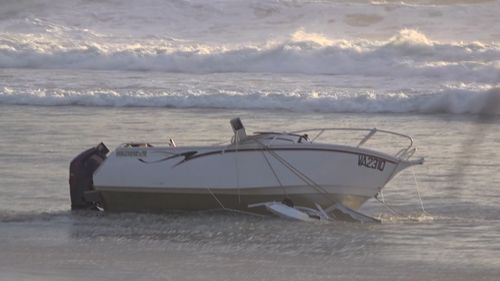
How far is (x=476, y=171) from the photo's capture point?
16.8 m

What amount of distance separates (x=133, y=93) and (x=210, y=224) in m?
13.8

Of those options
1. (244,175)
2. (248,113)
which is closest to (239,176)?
(244,175)

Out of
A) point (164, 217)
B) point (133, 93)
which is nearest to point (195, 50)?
point (133, 93)

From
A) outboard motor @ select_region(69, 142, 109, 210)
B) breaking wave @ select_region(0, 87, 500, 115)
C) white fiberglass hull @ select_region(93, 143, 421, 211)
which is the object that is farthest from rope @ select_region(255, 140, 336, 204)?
breaking wave @ select_region(0, 87, 500, 115)

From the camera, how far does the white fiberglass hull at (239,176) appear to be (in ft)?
45.3

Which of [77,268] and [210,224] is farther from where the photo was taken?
[210,224]

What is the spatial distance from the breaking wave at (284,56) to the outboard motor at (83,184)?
15.5 meters

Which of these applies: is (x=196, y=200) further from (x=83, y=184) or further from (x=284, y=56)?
(x=284, y=56)

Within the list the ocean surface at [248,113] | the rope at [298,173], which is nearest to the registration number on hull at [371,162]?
the rope at [298,173]

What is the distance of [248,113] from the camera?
81.3ft

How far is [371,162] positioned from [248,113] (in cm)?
1110

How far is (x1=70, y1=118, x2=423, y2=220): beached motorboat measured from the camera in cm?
1382

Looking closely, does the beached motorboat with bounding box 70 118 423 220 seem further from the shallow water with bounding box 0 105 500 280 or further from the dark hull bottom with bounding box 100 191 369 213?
the shallow water with bounding box 0 105 500 280

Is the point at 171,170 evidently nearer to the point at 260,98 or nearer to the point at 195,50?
the point at 260,98
